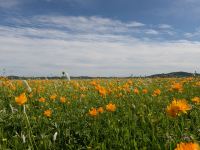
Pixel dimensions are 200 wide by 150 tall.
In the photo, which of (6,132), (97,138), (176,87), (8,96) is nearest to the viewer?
(97,138)

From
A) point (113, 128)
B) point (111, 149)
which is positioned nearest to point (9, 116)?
point (113, 128)

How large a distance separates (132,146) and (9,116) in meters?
2.92

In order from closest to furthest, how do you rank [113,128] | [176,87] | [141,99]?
1. [113,128]
2. [176,87]
3. [141,99]

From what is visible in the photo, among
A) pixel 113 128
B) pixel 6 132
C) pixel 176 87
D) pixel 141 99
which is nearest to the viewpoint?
pixel 113 128

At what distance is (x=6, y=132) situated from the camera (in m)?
6.16

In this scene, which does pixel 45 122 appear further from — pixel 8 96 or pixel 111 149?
pixel 8 96

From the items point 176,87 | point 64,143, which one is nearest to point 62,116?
point 64,143

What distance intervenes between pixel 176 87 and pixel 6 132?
357 centimetres

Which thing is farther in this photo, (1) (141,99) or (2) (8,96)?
(2) (8,96)

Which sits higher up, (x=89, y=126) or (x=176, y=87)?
(x=176, y=87)

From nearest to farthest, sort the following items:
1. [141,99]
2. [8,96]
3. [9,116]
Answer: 1. [9,116]
2. [141,99]
3. [8,96]

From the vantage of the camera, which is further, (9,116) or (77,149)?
(9,116)

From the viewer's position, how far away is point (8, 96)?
10.2m

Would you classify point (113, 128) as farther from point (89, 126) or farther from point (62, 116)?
point (62, 116)
